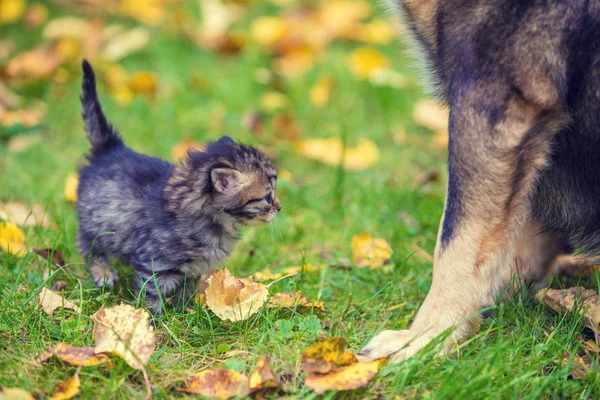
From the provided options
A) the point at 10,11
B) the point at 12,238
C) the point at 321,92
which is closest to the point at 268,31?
the point at 321,92

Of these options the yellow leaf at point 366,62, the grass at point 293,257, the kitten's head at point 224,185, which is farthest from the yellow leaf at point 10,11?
the kitten's head at point 224,185

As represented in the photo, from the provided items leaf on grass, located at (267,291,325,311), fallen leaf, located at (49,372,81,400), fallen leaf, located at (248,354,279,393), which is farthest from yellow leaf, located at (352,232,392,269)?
fallen leaf, located at (49,372,81,400)

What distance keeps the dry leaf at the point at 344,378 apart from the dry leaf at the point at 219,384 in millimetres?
235

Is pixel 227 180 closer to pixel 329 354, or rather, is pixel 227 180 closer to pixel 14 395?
pixel 329 354

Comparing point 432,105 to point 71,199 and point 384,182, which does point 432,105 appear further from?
point 71,199

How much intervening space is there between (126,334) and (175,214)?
603 millimetres

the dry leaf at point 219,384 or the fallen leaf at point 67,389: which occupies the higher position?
the fallen leaf at point 67,389

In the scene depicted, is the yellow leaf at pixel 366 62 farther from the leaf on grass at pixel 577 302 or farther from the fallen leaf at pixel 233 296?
the fallen leaf at pixel 233 296

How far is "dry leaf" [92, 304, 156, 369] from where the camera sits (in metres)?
2.58

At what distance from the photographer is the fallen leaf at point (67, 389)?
7.99ft

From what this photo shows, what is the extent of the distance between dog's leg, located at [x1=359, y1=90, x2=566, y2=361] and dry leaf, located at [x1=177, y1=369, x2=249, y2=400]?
0.55 meters

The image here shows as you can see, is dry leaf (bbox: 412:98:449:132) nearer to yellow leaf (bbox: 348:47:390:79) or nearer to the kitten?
yellow leaf (bbox: 348:47:390:79)

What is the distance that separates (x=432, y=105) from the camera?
215 inches

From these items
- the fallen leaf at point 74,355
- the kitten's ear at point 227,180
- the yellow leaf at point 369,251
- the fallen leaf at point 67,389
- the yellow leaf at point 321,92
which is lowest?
the yellow leaf at point 369,251
